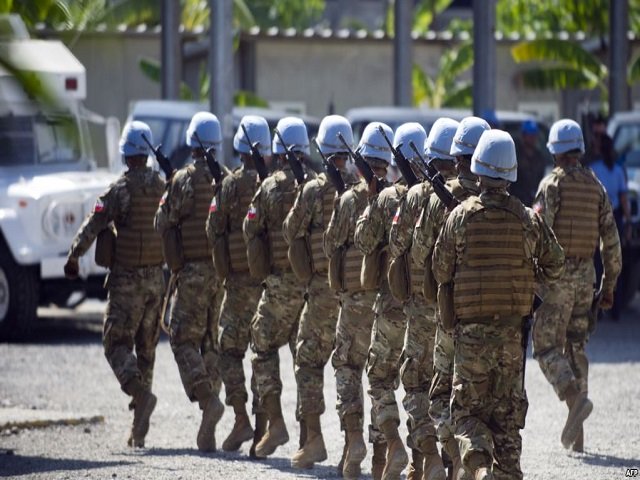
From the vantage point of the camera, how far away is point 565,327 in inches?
325

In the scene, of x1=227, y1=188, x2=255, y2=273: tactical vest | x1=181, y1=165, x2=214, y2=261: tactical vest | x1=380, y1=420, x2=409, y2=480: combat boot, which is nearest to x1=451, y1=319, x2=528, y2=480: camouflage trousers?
x1=380, y1=420, x2=409, y2=480: combat boot

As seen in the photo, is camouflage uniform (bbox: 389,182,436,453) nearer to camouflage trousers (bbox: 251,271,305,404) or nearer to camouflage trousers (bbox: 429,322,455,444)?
camouflage trousers (bbox: 429,322,455,444)

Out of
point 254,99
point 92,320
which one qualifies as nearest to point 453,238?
point 92,320

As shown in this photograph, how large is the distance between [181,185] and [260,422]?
4.84 ft

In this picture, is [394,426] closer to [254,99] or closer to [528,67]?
[254,99]

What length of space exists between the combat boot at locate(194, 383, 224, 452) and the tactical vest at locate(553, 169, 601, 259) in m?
2.20

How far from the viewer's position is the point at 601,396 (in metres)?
10.2

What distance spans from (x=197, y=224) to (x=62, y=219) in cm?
506

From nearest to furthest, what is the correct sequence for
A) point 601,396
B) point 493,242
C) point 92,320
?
1. point 493,242
2. point 601,396
3. point 92,320

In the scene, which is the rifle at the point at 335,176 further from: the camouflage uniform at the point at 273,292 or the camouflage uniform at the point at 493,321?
the camouflage uniform at the point at 493,321

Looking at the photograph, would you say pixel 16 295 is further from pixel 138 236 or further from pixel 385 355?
pixel 385 355

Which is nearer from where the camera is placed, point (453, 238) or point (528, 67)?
point (453, 238)

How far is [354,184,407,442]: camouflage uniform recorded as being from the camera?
6.76m

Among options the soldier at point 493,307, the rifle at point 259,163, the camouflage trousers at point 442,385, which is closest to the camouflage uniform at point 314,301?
the rifle at point 259,163
